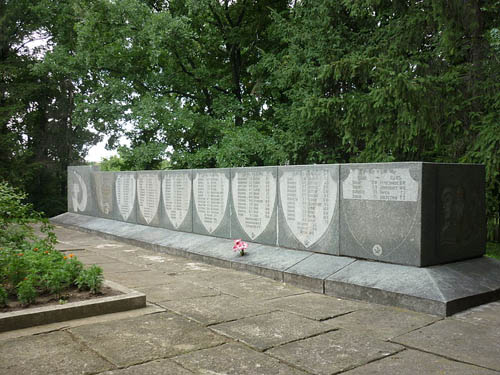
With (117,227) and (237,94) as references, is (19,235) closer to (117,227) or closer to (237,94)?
(117,227)

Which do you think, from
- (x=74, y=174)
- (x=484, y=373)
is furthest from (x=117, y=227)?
(x=484, y=373)

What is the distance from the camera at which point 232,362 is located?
11.6ft

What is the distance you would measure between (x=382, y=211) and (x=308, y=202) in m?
A: 1.38

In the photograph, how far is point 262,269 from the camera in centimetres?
700

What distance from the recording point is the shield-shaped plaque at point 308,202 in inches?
265

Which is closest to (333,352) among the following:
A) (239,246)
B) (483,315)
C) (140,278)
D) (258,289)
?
(483,315)

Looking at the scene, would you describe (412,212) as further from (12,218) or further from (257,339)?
(12,218)

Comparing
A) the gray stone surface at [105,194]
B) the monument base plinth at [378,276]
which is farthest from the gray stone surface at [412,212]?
the gray stone surface at [105,194]

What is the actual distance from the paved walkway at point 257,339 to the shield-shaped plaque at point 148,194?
5.14 meters

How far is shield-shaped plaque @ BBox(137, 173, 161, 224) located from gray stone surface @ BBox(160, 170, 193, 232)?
0.75 feet

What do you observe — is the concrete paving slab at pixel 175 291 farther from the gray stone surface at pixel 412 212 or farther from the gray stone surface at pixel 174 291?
the gray stone surface at pixel 412 212

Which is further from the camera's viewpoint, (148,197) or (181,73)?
(181,73)

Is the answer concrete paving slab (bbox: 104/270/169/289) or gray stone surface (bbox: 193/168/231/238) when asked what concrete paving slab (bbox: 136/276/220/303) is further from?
gray stone surface (bbox: 193/168/231/238)

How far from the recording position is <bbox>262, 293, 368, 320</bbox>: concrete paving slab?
4.95 m
